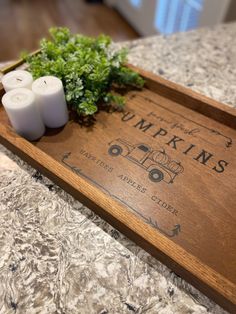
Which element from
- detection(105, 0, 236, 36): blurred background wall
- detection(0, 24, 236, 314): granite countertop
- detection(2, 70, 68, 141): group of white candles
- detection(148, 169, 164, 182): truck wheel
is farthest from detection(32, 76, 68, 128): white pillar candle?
detection(105, 0, 236, 36): blurred background wall

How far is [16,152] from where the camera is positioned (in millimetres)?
661

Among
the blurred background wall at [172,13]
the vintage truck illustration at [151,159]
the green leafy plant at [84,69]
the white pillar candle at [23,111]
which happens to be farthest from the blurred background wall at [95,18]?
the white pillar candle at [23,111]

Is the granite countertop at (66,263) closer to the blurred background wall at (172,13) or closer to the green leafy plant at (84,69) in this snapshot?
the green leafy plant at (84,69)

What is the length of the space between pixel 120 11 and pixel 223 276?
9.31 ft

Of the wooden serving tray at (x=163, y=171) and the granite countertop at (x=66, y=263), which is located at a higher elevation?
the wooden serving tray at (x=163, y=171)

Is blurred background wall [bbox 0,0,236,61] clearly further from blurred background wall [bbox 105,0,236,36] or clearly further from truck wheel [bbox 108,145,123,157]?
truck wheel [bbox 108,145,123,157]

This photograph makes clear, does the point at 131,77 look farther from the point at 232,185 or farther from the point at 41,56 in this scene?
the point at 232,185

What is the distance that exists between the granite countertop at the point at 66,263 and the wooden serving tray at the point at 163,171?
3cm

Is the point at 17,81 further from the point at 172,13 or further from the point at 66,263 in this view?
the point at 172,13

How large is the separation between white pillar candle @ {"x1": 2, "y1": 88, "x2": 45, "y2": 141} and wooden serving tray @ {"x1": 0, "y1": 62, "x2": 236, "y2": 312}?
0.10 feet

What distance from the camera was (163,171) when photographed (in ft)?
2.06

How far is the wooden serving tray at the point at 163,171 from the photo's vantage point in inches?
19.4

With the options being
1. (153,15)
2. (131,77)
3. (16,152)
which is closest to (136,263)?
(16,152)

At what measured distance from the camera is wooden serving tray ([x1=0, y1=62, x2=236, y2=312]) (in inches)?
19.4
